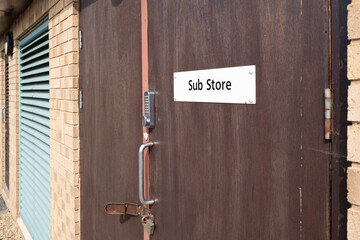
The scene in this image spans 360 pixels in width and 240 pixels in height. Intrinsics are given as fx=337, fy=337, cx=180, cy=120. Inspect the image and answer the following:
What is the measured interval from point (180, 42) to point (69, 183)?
174 cm

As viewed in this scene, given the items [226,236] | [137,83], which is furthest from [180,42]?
[226,236]

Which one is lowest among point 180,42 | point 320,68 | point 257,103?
point 257,103

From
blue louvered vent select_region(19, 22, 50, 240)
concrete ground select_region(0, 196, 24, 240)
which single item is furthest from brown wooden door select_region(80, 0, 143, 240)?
concrete ground select_region(0, 196, 24, 240)

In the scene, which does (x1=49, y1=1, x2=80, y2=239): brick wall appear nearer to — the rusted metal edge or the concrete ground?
the concrete ground

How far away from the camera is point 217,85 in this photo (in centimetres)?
143

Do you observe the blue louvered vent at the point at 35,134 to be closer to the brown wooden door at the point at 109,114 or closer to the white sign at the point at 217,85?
the brown wooden door at the point at 109,114

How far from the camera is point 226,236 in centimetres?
142

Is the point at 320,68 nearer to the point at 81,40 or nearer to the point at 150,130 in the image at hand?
the point at 150,130

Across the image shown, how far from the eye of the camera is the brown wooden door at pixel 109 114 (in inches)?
79.0

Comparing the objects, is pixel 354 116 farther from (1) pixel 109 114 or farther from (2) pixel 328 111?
(1) pixel 109 114

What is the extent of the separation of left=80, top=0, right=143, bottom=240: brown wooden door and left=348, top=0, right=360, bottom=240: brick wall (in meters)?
1.21

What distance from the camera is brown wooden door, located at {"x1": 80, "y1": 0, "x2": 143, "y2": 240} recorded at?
2008 mm

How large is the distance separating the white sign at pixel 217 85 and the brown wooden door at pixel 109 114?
42cm

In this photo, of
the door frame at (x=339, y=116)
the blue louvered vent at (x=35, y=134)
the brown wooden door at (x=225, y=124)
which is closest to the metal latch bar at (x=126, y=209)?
the brown wooden door at (x=225, y=124)
